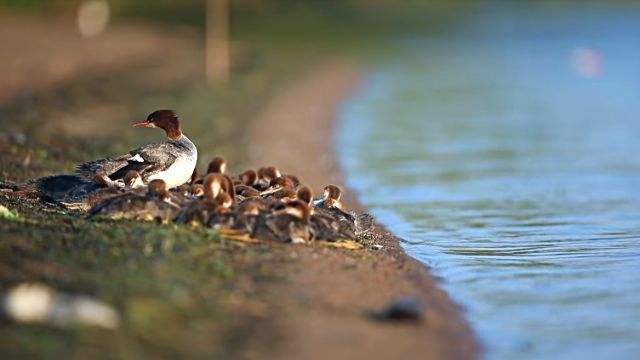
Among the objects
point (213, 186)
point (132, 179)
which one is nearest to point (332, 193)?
point (213, 186)

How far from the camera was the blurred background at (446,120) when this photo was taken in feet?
34.6

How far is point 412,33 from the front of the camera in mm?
53719

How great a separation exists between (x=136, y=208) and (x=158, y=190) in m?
0.37

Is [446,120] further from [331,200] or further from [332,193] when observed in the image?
[331,200]

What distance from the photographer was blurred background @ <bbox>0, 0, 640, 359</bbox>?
10.5m

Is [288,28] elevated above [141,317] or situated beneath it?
elevated above

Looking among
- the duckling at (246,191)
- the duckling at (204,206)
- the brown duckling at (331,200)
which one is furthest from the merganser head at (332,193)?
the duckling at (204,206)

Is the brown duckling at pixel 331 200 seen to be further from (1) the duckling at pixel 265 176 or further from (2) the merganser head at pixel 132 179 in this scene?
(2) the merganser head at pixel 132 179

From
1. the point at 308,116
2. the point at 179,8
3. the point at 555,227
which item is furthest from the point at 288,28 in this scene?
the point at 555,227

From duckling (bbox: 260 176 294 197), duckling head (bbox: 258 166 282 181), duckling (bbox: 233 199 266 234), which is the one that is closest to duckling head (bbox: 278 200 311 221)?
duckling (bbox: 233 199 266 234)

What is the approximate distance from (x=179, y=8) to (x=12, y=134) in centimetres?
4433

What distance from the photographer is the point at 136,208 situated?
10.9 metres

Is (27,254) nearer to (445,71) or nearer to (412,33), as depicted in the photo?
(445,71)

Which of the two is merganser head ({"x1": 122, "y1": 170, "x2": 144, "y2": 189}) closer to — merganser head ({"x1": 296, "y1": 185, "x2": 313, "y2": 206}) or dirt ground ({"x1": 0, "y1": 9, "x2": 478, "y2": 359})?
dirt ground ({"x1": 0, "y1": 9, "x2": 478, "y2": 359})
